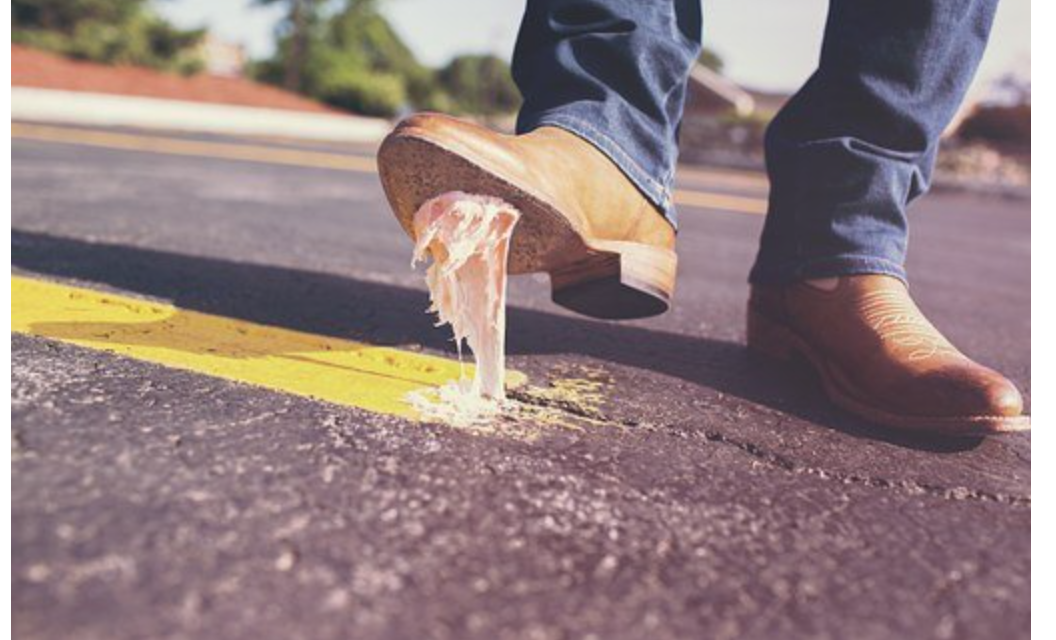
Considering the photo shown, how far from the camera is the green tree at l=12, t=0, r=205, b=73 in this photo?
21.2 metres

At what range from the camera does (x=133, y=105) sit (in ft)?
58.7

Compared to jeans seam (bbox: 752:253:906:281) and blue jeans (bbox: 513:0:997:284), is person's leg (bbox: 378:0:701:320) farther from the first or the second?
jeans seam (bbox: 752:253:906:281)

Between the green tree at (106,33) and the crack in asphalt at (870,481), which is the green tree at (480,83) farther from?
the crack in asphalt at (870,481)

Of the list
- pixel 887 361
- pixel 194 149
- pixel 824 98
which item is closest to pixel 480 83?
pixel 194 149

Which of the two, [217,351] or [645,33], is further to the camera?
[645,33]

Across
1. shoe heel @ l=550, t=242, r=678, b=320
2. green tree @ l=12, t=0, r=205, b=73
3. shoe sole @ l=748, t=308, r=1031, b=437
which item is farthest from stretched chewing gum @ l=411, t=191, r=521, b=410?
green tree @ l=12, t=0, r=205, b=73

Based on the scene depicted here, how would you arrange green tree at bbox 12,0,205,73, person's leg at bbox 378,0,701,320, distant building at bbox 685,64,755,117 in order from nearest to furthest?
person's leg at bbox 378,0,701,320
green tree at bbox 12,0,205,73
distant building at bbox 685,64,755,117

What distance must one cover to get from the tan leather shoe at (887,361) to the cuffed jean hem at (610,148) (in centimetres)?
31

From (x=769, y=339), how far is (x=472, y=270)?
0.72 meters

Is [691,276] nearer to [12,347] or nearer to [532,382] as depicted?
[532,382]

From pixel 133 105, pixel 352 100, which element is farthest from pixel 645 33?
pixel 352 100

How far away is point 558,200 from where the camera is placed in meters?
1.23

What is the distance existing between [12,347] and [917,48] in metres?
1.41

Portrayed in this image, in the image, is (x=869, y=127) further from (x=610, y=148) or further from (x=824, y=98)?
(x=610, y=148)
